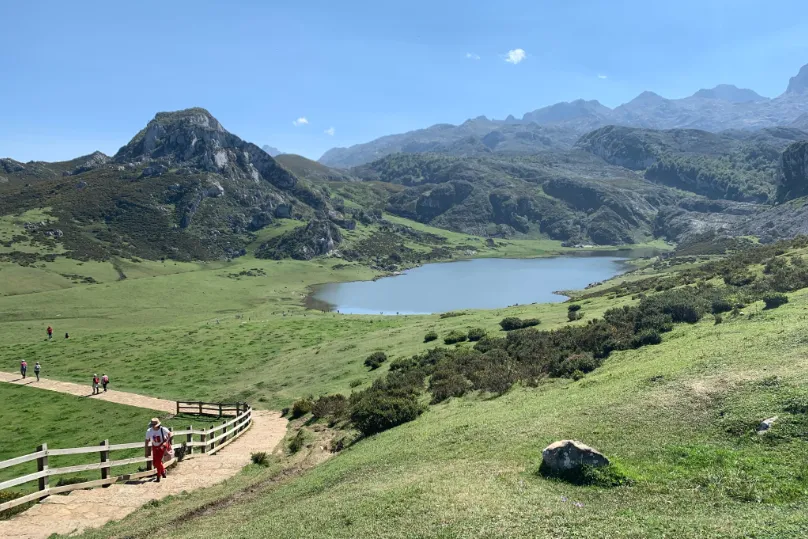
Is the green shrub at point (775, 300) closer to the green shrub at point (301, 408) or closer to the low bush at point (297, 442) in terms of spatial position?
the low bush at point (297, 442)

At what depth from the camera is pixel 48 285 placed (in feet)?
411

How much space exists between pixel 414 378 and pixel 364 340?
1947cm

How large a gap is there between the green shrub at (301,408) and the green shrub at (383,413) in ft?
22.6

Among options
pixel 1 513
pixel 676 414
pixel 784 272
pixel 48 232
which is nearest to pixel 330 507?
pixel 1 513

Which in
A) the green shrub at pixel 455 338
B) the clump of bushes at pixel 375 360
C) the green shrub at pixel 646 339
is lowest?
the clump of bushes at pixel 375 360

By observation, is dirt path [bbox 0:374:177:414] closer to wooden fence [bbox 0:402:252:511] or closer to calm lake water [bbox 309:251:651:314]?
wooden fence [bbox 0:402:252:511]

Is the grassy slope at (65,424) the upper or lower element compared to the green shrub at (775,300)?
lower

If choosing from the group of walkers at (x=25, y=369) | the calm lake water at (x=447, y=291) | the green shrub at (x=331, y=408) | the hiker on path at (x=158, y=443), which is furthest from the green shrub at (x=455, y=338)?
the calm lake water at (x=447, y=291)

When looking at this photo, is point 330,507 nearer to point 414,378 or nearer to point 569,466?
point 569,466

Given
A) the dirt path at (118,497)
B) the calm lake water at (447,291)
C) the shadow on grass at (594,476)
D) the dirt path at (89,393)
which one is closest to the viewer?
the shadow on grass at (594,476)

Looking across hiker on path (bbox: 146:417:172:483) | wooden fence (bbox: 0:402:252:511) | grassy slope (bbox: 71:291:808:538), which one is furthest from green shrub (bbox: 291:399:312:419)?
hiker on path (bbox: 146:417:172:483)

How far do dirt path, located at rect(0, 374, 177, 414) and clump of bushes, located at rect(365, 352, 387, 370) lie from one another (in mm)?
15841

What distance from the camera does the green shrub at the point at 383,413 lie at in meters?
25.2

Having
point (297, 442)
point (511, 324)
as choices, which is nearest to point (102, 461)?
point (297, 442)
